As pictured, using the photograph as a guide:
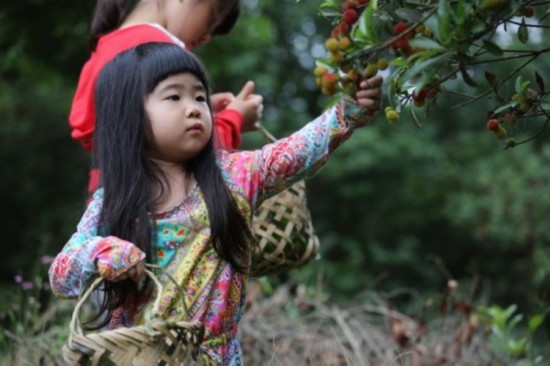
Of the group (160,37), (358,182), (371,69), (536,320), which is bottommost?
(358,182)

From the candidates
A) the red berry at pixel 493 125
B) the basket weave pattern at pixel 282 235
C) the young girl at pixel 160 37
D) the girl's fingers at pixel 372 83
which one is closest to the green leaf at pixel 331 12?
the girl's fingers at pixel 372 83

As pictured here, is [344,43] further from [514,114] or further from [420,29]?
[514,114]

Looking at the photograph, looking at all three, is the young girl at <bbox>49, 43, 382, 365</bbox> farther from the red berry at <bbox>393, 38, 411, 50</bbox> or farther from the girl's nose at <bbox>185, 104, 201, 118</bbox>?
the red berry at <bbox>393, 38, 411, 50</bbox>

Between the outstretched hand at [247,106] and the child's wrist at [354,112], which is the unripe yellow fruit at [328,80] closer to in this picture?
the child's wrist at [354,112]

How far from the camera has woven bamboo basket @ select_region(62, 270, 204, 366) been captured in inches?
69.7

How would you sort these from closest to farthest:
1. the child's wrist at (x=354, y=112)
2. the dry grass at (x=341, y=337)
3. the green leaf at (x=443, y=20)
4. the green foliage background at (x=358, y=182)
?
the green leaf at (x=443, y=20) < the child's wrist at (x=354, y=112) < the dry grass at (x=341, y=337) < the green foliage background at (x=358, y=182)

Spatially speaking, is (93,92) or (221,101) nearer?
(93,92)

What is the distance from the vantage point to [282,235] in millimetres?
2617

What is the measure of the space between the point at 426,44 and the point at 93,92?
4.22 feet

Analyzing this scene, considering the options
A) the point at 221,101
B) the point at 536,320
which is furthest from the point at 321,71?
the point at 536,320

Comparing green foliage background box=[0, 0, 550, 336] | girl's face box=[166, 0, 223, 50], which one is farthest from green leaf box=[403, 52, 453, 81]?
green foliage background box=[0, 0, 550, 336]

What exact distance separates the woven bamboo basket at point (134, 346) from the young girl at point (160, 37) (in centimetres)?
74

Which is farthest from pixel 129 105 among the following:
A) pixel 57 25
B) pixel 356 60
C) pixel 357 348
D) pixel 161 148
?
pixel 57 25

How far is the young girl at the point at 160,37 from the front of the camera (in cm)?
265
